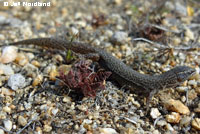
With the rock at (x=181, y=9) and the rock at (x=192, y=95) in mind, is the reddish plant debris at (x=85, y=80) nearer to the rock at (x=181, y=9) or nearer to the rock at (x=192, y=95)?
the rock at (x=192, y=95)

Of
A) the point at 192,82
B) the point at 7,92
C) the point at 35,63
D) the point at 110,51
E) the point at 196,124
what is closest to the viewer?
the point at 196,124

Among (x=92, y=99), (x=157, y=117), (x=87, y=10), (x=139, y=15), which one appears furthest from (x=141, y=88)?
(x=87, y=10)

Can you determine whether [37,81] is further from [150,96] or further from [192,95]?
[192,95]

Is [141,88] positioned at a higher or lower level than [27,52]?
lower

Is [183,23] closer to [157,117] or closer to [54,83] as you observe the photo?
[157,117]

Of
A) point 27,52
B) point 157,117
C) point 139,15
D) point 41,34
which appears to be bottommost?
point 157,117


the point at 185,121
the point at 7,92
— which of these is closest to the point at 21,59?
the point at 7,92
